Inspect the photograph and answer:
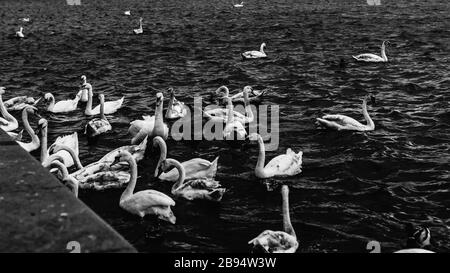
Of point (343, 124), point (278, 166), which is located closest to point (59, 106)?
point (278, 166)

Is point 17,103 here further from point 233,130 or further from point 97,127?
point 233,130

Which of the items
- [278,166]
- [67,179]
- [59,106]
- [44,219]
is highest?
[44,219]

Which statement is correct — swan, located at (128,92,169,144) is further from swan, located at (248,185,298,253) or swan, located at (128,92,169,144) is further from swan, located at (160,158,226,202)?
swan, located at (248,185,298,253)

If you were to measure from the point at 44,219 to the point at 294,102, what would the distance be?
13919 millimetres

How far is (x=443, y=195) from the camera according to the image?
1059 centimetres

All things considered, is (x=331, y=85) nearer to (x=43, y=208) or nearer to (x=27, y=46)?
(x=43, y=208)

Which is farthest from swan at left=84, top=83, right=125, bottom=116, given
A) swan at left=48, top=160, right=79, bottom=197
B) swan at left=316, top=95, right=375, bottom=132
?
swan at left=316, top=95, right=375, bottom=132

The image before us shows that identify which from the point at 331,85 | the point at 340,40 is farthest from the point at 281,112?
the point at 340,40

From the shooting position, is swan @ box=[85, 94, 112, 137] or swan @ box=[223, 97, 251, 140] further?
swan @ box=[85, 94, 112, 137]

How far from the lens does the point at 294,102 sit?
59.8 feet

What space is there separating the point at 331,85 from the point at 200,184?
11.1 m

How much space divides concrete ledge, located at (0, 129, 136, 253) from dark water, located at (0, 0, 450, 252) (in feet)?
11.9

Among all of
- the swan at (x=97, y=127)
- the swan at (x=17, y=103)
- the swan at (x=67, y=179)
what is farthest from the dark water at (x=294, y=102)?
the swan at (x=17, y=103)

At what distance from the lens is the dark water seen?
9688 mm
